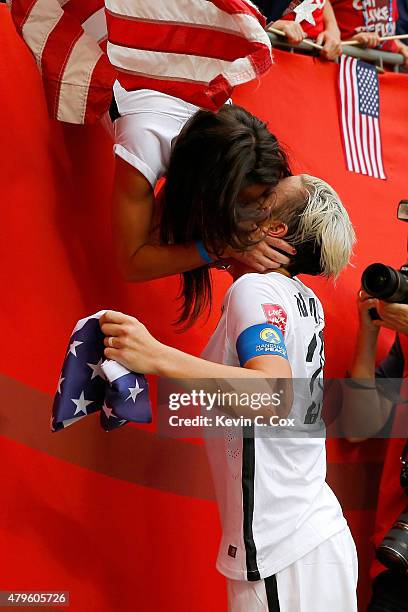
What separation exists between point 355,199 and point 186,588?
42.2 inches

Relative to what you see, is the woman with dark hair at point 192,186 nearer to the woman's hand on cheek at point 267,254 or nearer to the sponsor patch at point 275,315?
the woman's hand on cheek at point 267,254

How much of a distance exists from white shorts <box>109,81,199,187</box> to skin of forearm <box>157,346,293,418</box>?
17.0 inches

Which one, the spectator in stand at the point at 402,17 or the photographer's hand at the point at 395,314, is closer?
the photographer's hand at the point at 395,314

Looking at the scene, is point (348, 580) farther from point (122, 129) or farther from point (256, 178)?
point (122, 129)

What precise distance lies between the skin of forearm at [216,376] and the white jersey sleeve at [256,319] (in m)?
0.04

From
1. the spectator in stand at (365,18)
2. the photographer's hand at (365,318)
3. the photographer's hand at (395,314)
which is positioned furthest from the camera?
the spectator in stand at (365,18)

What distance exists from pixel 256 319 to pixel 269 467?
0.82ft

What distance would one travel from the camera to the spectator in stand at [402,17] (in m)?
2.64

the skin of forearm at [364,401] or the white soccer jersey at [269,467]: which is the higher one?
the white soccer jersey at [269,467]

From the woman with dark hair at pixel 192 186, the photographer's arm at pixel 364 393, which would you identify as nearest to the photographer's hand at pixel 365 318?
the photographer's arm at pixel 364 393

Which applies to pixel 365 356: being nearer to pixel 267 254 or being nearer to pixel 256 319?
pixel 267 254

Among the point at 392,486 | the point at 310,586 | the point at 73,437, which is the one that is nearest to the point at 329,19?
the point at 392,486

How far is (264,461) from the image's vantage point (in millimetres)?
1360

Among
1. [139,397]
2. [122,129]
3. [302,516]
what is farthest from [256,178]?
[302,516]
